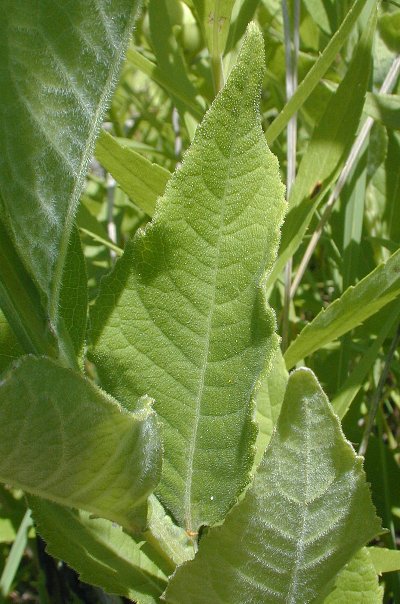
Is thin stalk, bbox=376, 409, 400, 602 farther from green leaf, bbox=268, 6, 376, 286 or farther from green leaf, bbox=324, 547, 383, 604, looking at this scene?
green leaf, bbox=268, 6, 376, 286

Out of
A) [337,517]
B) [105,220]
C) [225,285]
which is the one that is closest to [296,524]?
[337,517]

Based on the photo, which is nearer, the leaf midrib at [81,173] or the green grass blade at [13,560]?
the leaf midrib at [81,173]

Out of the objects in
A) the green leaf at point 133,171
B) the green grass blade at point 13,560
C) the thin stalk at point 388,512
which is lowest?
the green grass blade at point 13,560

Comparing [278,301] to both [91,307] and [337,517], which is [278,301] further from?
[337,517]

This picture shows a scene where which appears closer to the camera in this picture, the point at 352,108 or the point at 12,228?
the point at 12,228

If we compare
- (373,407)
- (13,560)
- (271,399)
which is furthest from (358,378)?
(13,560)

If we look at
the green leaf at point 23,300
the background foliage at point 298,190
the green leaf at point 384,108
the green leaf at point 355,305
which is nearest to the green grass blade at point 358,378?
the background foliage at point 298,190

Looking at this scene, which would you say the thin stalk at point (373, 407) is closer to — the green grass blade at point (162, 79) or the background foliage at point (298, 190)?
the background foliage at point (298, 190)
